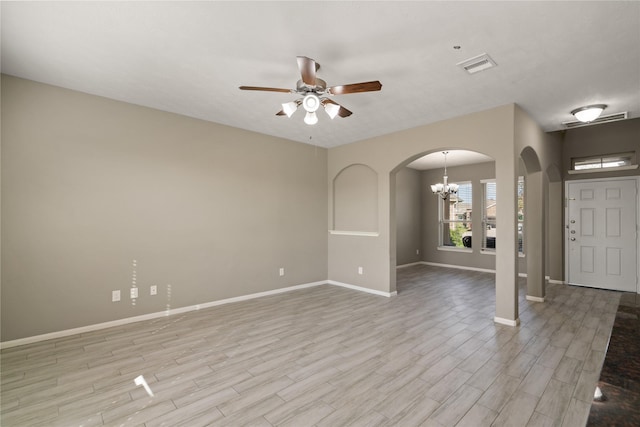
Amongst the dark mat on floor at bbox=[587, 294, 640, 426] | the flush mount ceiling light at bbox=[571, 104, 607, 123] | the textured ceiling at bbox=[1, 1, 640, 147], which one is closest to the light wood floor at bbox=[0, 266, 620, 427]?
the dark mat on floor at bbox=[587, 294, 640, 426]

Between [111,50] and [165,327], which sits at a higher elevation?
[111,50]

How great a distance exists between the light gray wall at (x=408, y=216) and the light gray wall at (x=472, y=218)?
18cm

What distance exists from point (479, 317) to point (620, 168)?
430 centimetres

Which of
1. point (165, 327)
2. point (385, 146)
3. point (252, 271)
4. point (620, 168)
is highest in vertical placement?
point (385, 146)

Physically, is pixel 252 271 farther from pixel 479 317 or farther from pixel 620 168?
pixel 620 168

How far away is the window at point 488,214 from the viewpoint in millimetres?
7812

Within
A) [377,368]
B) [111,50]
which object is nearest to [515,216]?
[377,368]

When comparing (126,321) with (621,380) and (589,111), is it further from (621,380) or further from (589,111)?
(589,111)

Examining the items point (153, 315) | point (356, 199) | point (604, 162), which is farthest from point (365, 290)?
point (604, 162)

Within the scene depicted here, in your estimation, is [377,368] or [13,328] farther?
[13,328]

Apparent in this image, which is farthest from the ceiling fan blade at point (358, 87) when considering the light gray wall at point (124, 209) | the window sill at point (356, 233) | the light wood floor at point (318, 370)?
the window sill at point (356, 233)

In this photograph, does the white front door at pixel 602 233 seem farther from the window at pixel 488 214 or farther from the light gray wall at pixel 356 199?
the light gray wall at pixel 356 199

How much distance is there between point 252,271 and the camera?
517 cm

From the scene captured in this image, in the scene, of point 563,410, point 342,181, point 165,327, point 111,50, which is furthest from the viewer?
point 342,181
